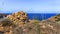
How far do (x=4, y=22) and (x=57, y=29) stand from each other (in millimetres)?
7299

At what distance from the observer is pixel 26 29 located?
981 cm

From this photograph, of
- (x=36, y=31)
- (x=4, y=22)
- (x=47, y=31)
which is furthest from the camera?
(x=4, y=22)

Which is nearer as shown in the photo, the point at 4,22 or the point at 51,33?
the point at 51,33

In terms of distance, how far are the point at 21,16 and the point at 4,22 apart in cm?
246

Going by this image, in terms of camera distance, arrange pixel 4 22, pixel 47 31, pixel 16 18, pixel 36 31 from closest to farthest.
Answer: pixel 36 31 → pixel 47 31 → pixel 4 22 → pixel 16 18

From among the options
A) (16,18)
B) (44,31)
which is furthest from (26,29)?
(16,18)

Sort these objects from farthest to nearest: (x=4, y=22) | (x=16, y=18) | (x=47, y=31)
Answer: (x=16, y=18), (x=4, y=22), (x=47, y=31)

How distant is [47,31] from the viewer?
9.48m

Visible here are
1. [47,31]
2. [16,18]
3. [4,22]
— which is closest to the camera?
[47,31]

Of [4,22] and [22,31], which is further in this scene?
[4,22]

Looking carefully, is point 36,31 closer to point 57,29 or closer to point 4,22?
point 57,29

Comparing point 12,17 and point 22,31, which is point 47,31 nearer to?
point 22,31

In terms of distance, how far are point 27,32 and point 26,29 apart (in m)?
0.33

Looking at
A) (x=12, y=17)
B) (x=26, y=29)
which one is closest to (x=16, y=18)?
(x=12, y=17)
